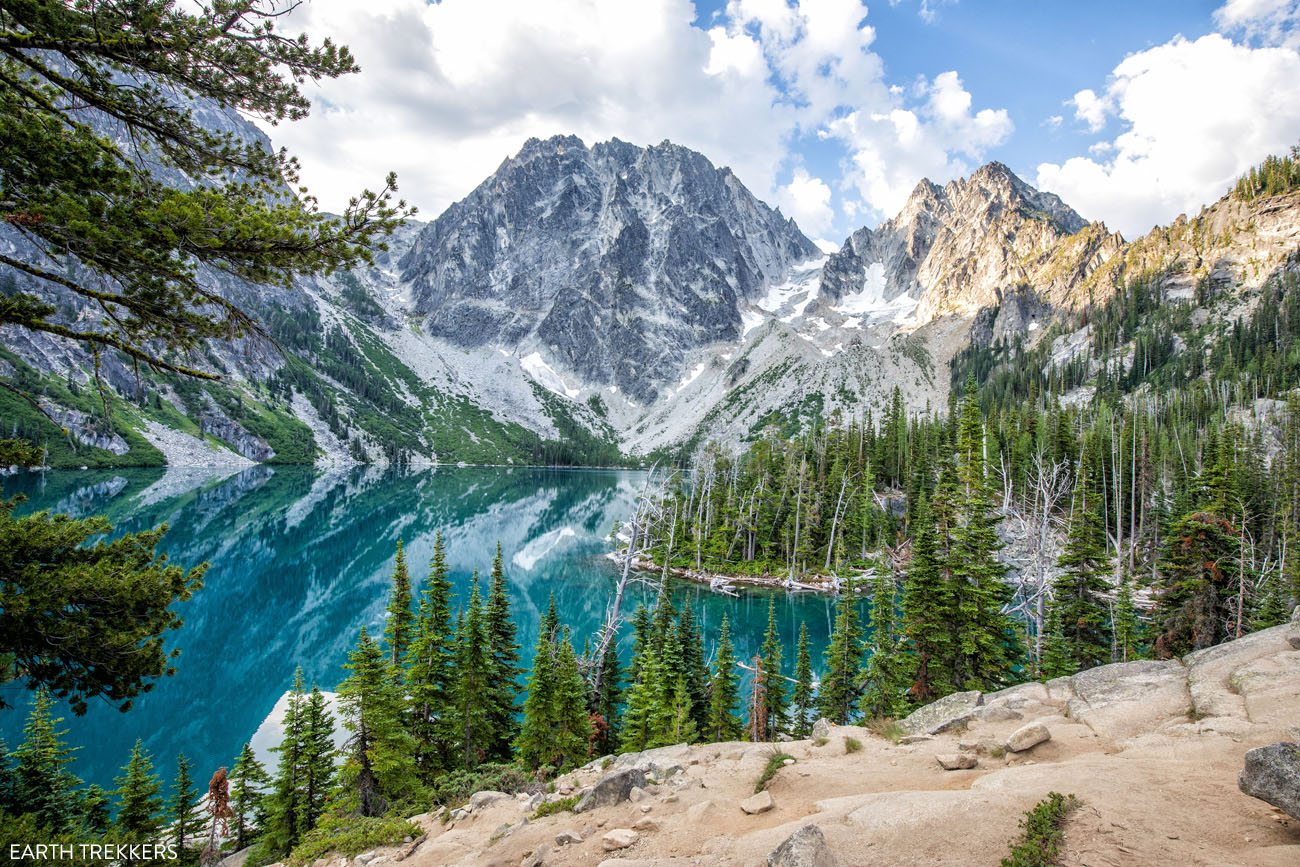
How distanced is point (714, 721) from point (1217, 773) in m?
17.1

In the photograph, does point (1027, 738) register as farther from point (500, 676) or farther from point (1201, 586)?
point (1201, 586)

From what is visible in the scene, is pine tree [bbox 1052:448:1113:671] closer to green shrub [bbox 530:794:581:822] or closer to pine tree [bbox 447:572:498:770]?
green shrub [bbox 530:794:581:822]

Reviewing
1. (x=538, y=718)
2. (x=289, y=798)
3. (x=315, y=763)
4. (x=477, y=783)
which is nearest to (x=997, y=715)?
(x=538, y=718)

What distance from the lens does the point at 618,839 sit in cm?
888

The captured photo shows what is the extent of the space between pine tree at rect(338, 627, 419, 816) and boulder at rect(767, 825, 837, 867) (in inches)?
578

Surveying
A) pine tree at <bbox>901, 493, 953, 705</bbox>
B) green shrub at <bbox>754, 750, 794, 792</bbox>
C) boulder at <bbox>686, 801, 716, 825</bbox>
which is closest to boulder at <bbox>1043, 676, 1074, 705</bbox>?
pine tree at <bbox>901, 493, 953, 705</bbox>

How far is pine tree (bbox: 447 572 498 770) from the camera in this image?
20.5m

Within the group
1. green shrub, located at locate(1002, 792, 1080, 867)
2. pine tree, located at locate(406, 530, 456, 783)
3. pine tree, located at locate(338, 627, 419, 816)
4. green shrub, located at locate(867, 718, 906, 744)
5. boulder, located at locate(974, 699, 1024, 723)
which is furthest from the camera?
pine tree, located at locate(406, 530, 456, 783)

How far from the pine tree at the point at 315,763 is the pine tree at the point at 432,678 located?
2624mm

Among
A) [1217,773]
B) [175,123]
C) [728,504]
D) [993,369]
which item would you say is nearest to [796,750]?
[1217,773]

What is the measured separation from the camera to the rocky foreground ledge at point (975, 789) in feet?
20.8

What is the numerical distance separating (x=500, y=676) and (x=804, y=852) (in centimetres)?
1901

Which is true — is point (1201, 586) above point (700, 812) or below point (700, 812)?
above

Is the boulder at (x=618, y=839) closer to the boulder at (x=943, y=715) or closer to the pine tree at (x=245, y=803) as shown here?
the boulder at (x=943, y=715)
